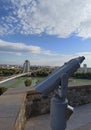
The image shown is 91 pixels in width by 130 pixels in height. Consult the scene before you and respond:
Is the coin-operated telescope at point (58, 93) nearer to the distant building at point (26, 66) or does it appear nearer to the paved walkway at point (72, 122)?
the paved walkway at point (72, 122)

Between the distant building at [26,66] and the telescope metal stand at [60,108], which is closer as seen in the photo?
the telescope metal stand at [60,108]

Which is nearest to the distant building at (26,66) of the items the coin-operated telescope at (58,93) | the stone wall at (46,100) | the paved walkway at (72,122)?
the stone wall at (46,100)

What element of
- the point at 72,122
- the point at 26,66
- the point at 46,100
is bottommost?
the point at 72,122

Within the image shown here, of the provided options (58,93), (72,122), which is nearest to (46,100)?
(72,122)

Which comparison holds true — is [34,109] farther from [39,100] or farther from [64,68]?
[64,68]

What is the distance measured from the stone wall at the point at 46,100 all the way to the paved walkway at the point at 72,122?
0.56ft

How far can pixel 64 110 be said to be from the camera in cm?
178

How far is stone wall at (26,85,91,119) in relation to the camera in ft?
16.0

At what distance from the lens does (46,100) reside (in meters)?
5.27

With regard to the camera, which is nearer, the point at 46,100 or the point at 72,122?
the point at 72,122

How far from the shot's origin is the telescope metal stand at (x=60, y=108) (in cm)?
177

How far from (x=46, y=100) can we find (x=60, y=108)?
3537mm

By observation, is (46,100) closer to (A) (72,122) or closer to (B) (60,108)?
(A) (72,122)

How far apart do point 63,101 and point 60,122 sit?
0.53 feet
